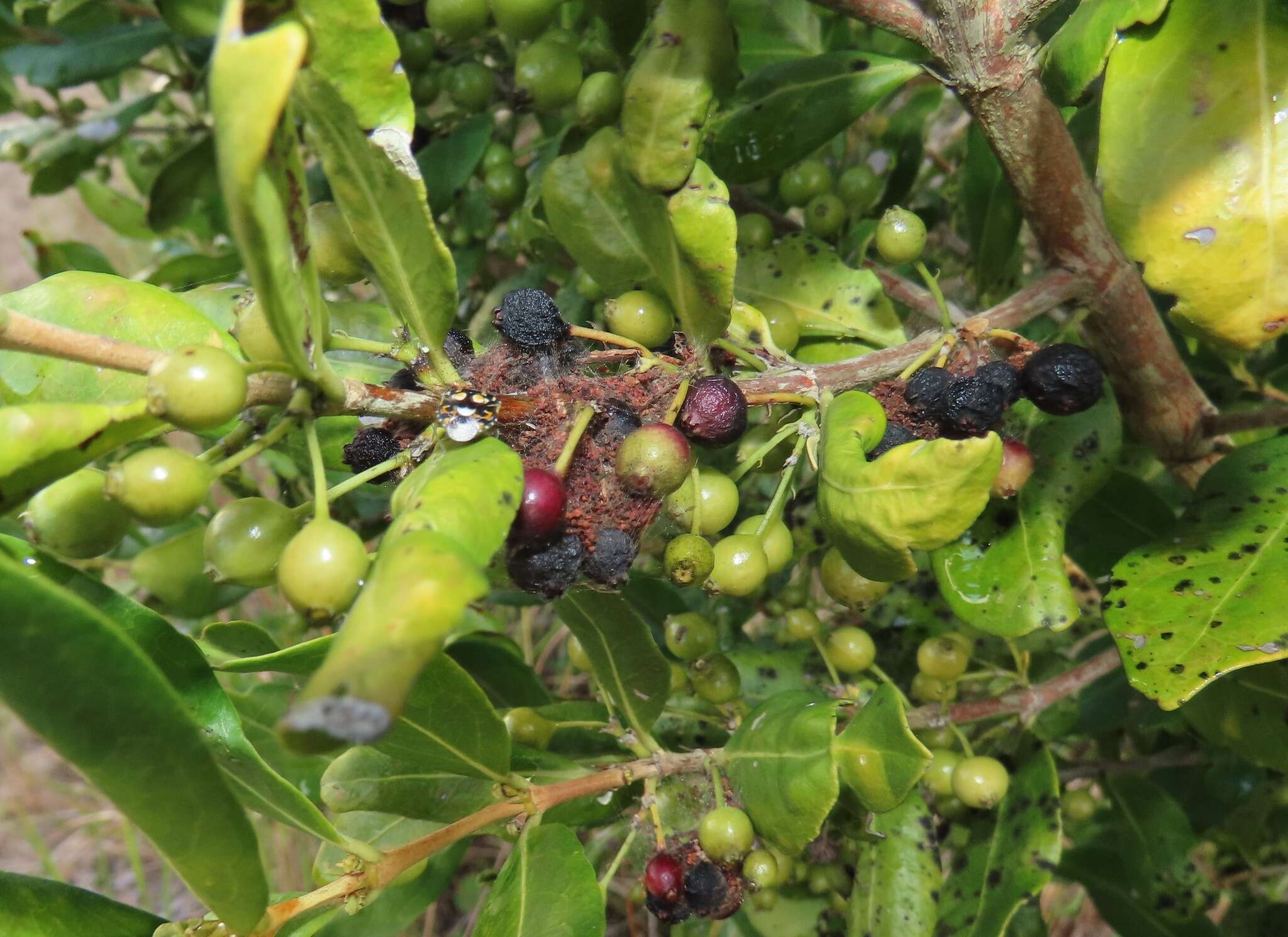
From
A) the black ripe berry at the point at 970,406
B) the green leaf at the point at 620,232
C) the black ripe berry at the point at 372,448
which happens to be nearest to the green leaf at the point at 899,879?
the black ripe berry at the point at 970,406

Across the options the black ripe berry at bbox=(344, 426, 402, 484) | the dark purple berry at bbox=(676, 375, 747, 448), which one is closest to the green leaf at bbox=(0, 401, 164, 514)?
the black ripe berry at bbox=(344, 426, 402, 484)

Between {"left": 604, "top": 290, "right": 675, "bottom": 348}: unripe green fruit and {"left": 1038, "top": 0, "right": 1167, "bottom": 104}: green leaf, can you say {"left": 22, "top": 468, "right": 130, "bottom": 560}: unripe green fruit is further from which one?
{"left": 1038, "top": 0, "right": 1167, "bottom": 104}: green leaf

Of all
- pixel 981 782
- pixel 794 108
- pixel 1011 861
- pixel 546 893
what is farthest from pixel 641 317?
pixel 1011 861

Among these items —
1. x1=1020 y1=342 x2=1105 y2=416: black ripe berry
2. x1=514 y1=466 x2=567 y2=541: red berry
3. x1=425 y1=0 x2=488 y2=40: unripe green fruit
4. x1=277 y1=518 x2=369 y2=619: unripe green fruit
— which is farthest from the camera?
x1=425 y1=0 x2=488 y2=40: unripe green fruit

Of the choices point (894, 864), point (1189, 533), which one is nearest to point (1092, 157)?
point (1189, 533)

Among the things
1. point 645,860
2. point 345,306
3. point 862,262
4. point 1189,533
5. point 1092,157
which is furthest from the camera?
point 1092,157

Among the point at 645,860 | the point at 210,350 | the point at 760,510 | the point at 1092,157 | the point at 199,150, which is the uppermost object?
the point at 210,350

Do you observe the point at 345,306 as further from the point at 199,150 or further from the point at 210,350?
the point at 199,150
